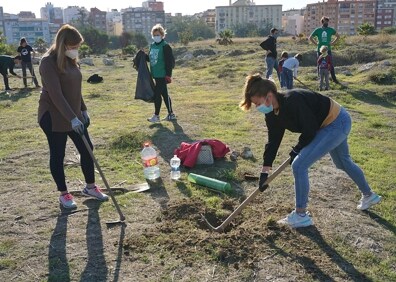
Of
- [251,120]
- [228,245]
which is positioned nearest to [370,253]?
[228,245]

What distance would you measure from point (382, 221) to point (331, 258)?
0.94 metres

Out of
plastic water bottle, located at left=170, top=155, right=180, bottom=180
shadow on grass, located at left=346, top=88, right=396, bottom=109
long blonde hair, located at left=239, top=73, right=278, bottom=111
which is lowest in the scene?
plastic water bottle, located at left=170, top=155, right=180, bottom=180

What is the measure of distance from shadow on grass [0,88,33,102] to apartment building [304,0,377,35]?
98.1 metres

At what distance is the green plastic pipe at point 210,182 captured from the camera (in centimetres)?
488

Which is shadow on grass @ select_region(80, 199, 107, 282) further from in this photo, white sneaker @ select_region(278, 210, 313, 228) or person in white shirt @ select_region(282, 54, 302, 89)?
person in white shirt @ select_region(282, 54, 302, 89)

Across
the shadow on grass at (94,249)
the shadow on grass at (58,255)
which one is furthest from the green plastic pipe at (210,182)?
the shadow on grass at (58,255)

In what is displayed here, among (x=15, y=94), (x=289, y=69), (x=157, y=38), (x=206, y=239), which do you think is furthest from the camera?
(x=15, y=94)

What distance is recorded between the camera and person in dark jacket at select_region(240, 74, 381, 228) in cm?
337

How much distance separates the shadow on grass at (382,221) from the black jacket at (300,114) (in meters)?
1.20

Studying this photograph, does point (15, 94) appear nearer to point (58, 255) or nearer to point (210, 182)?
point (210, 182)

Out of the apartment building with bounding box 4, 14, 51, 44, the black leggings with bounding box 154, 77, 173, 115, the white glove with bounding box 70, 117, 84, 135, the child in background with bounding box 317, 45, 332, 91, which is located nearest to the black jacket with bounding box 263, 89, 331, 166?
the white glove with bounding box 70, 117, 84, 135

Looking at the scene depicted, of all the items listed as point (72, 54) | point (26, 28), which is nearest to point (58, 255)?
point (72, 54)

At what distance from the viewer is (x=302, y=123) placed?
3357mm

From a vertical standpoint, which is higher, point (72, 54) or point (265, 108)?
point (72, 54)
